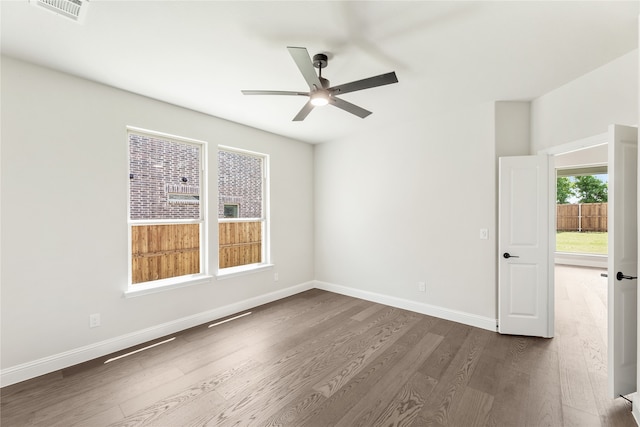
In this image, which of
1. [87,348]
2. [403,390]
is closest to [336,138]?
[403,390]

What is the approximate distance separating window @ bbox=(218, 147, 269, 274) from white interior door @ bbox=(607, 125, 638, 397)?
12.9 feet

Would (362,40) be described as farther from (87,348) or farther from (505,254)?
(87,348)

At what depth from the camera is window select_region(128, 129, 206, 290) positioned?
10.2 ft

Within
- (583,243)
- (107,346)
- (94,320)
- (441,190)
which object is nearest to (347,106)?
(441,190)

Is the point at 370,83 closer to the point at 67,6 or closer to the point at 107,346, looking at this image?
the point at 67,6

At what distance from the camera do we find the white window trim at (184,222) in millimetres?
2969

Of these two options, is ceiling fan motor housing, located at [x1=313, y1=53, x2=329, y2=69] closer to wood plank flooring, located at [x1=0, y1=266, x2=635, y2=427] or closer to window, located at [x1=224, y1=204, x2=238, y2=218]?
window, located at [x1=224, y1=204, x2=238, y2=218]

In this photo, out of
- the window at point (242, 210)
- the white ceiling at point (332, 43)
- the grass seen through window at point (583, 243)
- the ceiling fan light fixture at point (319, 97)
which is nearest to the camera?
the white ceiling at point (332, 43)

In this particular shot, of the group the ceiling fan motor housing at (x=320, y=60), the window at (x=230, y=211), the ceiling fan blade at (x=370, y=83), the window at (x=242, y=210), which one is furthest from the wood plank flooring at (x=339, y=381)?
the ceiling fan motor housing at (x=320, y=60)

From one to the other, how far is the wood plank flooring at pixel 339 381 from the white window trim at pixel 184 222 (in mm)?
616

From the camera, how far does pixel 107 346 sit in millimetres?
2744

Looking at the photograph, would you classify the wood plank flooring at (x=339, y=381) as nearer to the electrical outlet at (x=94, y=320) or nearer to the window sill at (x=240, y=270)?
the electrical outlet at (x=94, y=320)

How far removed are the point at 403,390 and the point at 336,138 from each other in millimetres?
3832

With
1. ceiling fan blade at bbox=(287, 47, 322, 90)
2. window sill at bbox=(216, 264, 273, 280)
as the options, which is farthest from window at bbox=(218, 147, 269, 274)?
ceiling fan blade at bbox=(287, 47, 322, 90)
